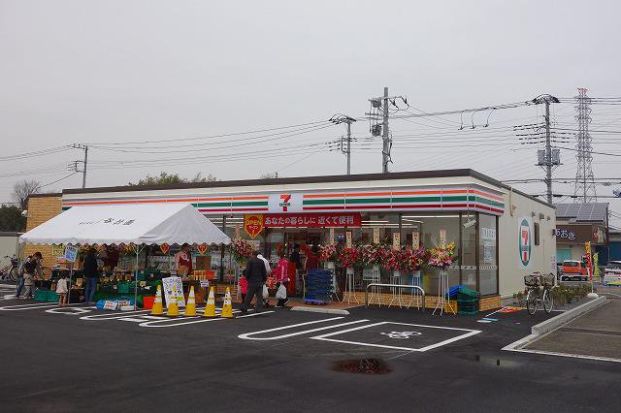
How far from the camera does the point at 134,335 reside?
11.0 meters

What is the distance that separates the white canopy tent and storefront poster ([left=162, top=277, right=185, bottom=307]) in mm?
1142

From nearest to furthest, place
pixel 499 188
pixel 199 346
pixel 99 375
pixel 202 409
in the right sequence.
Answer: pixel 202 409
pixel 99 375
pixel 199 346
pixel 499 188

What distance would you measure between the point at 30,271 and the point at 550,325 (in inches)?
607

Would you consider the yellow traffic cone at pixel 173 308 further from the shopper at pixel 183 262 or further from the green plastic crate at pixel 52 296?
the green plastic crate at pixel 52 296

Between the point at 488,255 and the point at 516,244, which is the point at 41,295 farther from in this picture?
the point at 516,244

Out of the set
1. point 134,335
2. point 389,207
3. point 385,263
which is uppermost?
point 389,207

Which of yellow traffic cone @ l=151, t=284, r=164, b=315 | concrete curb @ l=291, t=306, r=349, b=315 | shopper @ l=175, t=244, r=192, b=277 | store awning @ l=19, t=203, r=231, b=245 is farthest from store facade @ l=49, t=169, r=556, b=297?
yellow traffic cone @ l=151, t=284, r=164, b=315

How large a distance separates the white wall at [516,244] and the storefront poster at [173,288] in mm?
9965

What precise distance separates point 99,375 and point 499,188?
1456 cm

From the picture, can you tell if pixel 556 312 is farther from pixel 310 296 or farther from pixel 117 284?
pixel 117 284

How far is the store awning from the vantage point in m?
15.8

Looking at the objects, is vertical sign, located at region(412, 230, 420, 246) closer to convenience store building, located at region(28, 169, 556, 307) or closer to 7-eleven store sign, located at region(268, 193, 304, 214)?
convenience store building, located at region(28, 169, 556, 307)

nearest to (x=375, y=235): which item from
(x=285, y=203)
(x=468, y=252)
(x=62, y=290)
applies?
(x=468, y=252)

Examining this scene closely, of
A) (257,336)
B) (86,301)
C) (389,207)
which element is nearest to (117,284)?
(86,301)
